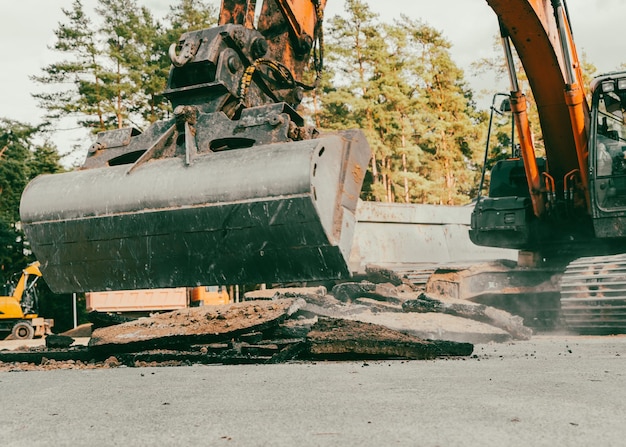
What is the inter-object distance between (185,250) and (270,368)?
1.13 meters

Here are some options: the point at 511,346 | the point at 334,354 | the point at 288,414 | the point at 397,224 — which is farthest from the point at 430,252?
the point at 288,414

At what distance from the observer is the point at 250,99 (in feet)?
16.8

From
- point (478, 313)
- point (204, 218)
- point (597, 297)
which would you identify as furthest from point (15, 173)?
point (204, 218)

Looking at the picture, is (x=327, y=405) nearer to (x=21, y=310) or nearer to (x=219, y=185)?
(x=219, y=185)

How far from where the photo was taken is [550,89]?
28.2 ft

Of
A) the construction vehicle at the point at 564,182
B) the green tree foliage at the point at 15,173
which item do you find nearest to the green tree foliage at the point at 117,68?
the green tree foliage at the point at 15,173

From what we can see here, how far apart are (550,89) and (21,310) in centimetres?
1397

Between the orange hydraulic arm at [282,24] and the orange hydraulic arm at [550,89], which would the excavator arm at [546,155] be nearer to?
the orange hydraulic arm at [550,89]

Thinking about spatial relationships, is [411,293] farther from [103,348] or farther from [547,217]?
[103,348]

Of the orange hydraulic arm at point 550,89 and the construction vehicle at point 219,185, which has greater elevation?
the orange hydraulic arm at point 550,89

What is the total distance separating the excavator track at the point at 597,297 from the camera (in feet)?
26.2

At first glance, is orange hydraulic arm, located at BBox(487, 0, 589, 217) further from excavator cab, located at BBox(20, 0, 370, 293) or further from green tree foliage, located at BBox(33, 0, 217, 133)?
green tree foliage, located at BBox(33, 0, 217, 133)

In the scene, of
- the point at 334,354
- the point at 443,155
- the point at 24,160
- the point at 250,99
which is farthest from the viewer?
the point at 443,155

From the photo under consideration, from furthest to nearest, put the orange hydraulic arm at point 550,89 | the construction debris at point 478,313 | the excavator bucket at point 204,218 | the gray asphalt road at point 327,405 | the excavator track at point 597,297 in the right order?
1. the construction debris at point 478,313
2. the excavator track at point 597,297
3. the orange hydraulic arm at point 550,89
4. the excavator bucket at point 204,218
5. the gray asphalt road at point 327,405
